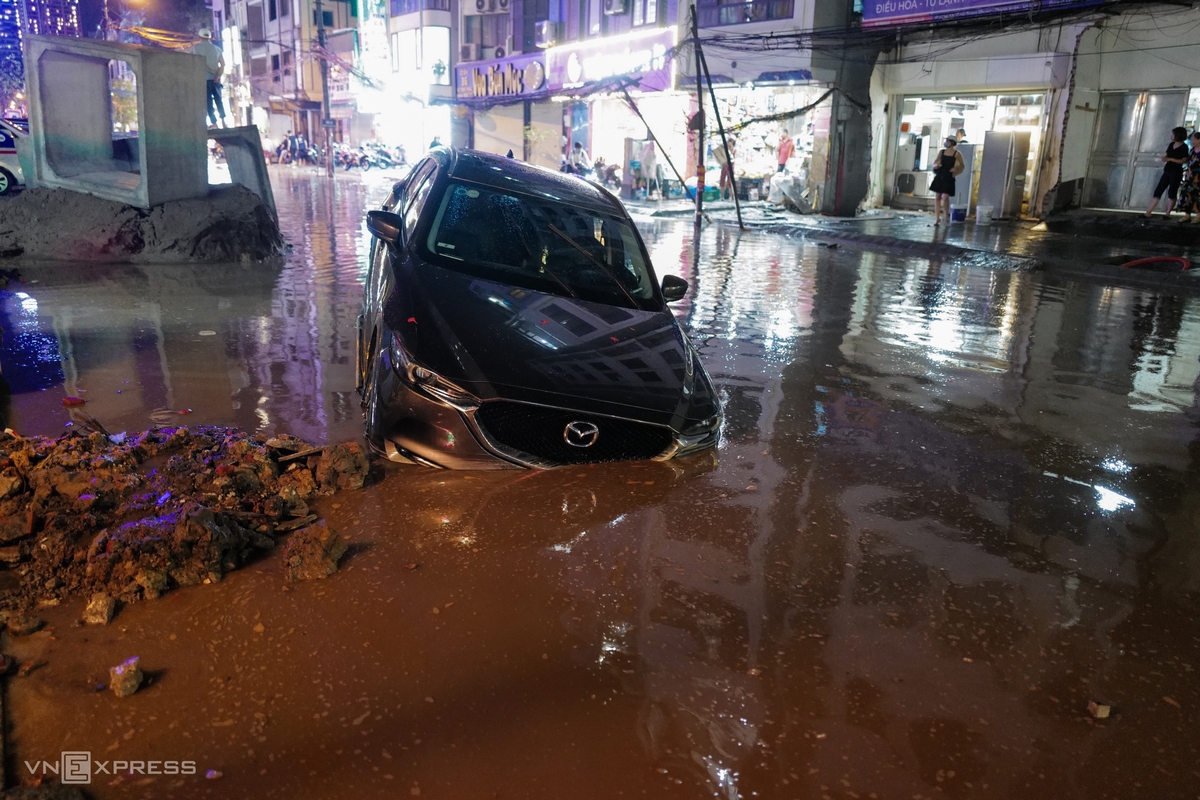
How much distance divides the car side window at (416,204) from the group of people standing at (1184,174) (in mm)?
15143

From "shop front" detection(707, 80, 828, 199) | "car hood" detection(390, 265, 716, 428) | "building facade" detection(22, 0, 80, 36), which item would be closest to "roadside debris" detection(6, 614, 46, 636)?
"car hood" detection(390, 265, 716, 428)

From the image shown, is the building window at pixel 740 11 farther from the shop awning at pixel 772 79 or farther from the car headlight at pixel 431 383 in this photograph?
the car headlight at pixel 431 383

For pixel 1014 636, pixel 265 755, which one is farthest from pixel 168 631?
pixel 1014 636

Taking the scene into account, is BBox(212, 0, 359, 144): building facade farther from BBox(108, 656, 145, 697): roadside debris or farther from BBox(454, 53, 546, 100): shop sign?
BBox(108, 656, 145, 697): roadside debris

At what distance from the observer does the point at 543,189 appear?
20.2 feet

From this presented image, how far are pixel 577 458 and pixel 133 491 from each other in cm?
213

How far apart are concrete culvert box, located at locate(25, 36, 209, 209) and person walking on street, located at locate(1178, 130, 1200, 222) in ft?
55.2

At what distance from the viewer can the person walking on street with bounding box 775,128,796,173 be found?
2462 cm

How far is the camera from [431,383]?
431 centimetres

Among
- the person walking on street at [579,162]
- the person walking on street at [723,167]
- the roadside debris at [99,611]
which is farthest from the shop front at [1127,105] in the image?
the roadside debris at [99,611]

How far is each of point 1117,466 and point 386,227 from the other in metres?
4.73

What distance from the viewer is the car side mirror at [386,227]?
5586 mm

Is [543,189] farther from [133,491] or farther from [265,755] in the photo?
[265,755]

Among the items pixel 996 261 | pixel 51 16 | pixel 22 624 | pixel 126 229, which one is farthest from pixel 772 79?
pixel 22 624
